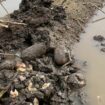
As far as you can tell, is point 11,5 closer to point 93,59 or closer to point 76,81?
point 93,59

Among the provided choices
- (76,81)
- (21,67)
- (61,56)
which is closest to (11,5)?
(61,56)

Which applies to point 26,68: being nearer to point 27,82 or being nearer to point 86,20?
point 27,82

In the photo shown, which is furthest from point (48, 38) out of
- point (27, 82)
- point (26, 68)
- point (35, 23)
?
point (27, 82)

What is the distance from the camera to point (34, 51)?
7027 millimetres

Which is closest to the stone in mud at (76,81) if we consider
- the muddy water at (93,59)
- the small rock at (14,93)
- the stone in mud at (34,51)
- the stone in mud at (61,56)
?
the muddy water at (93,59)

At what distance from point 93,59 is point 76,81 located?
1.15 m

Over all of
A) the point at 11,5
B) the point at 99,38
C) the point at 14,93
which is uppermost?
the point at 14,93

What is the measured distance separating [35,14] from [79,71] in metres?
1.99

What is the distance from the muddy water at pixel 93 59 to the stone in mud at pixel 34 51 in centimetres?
94

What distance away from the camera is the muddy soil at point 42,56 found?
19.7ft

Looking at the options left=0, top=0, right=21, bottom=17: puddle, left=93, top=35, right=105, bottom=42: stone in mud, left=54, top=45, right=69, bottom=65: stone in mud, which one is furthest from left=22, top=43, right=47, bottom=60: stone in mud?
left=0, top=0, right=21, bottom=17: puddle

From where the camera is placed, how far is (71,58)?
7.22 meters

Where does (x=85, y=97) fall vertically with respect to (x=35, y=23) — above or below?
below

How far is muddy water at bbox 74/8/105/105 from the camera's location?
646 cm
